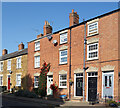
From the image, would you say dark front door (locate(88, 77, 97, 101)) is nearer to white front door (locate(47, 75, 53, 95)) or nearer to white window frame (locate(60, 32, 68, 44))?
white window frame (locate(60, 32, 68, 44))

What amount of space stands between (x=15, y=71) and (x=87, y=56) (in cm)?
1544

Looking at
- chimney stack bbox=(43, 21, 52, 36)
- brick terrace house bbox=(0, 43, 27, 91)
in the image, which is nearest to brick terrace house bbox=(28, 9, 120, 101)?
chimney stack bbox=(43, 21, 52, 36)

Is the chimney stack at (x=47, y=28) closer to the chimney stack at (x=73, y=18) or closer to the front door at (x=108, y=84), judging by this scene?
the chimney stack at (x=73, y=18)

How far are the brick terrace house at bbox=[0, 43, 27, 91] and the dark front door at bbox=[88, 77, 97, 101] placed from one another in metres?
12.1

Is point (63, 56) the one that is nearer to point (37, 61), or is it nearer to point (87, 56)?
point (87, 56)

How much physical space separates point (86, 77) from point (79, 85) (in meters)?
1.34

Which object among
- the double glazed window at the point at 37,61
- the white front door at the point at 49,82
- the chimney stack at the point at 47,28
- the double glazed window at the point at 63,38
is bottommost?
the white front door at the point at 49,82

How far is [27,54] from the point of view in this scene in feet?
85.2

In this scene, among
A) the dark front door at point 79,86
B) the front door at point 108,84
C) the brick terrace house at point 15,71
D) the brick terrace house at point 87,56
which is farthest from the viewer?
the brick terrace house at point 15,71

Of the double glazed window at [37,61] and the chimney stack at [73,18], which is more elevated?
the chimney stack at [73,18]

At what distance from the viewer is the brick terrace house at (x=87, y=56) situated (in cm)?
1480

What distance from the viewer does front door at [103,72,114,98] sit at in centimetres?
1455

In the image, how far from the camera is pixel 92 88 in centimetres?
1623

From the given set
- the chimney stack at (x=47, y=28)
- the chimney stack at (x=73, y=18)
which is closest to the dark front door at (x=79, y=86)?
the chimney stack at (x=73, y=18)
